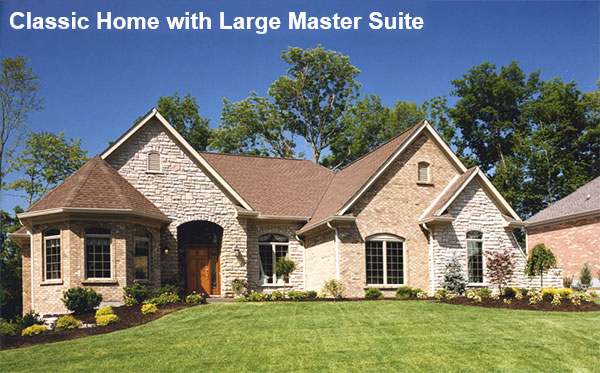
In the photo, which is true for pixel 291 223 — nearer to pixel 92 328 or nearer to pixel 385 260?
pixel 385 260

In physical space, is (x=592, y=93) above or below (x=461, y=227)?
above

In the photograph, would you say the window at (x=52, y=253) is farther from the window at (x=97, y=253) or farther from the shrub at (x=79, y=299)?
the shrub at (x=79, y=299)

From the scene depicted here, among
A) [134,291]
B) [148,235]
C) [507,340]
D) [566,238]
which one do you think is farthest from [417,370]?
[566,238]

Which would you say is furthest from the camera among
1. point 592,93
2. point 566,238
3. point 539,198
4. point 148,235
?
point 592,93

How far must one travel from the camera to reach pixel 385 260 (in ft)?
75.3

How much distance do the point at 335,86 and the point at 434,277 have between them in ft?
84.5

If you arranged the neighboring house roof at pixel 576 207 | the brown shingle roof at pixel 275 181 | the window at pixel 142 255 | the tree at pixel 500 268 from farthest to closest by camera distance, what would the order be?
the neighboring house roof at pixel 576 207, the brown shingle roof at pixel 275 181, the tree at pixel 500 268, the window at pixel 142 255

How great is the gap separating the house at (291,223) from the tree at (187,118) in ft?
63.0

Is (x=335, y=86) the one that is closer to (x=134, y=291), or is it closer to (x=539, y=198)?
(x=539, y=198)

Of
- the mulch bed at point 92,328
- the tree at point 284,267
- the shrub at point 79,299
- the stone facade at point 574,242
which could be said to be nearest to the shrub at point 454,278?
the tree at point 284,267

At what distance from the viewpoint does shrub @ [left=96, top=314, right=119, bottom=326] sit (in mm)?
16984

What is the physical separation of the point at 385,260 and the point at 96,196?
10.9 meters

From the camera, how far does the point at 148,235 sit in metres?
21.7

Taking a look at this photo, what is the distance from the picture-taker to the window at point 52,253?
65.7ft
